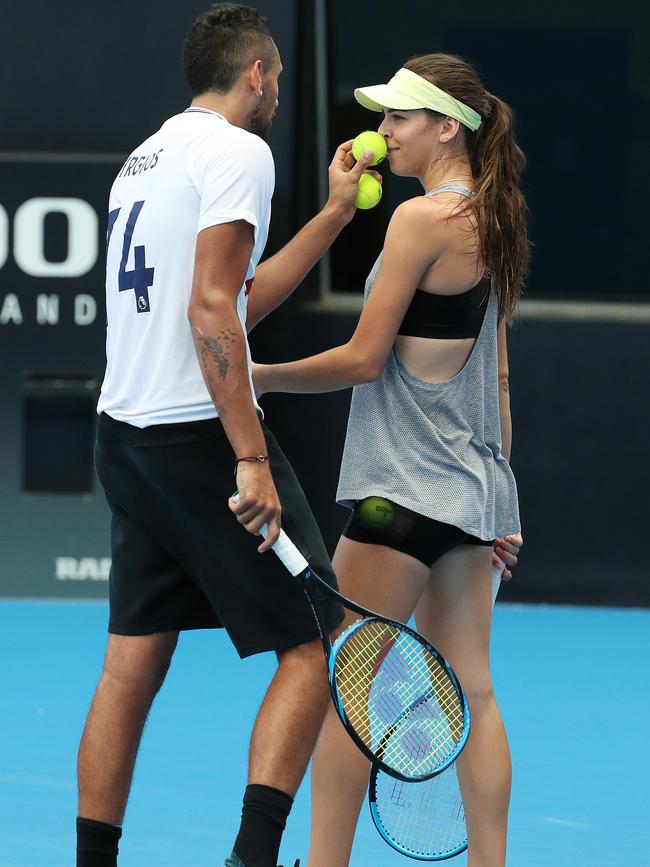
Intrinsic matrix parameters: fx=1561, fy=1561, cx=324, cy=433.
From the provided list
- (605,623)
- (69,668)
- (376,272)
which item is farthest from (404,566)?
(605,623)

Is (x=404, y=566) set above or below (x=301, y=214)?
above

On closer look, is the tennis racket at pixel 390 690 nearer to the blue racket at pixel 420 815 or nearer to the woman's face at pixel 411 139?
the blue racket at pixel 420 815

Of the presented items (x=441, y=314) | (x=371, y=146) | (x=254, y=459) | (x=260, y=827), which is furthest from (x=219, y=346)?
A: (x=260, y=827)

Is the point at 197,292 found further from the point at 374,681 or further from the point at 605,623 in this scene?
the point at 605,623

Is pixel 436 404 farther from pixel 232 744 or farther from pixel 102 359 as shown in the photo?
pixel 102 359

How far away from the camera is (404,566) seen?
125 inches

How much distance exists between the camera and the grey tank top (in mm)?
3197

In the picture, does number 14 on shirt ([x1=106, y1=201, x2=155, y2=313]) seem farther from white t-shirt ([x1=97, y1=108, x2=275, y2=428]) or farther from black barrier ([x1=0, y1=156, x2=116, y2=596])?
black barrier ([x1=0, y1=156, x2=116, y2=596])

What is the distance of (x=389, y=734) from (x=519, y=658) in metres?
3.49

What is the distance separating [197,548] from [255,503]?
192mm

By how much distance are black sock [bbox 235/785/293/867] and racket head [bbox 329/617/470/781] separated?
21 cm

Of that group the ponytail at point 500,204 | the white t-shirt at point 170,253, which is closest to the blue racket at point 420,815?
the white t-shirt at point 170,253

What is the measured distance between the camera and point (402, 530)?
317cm

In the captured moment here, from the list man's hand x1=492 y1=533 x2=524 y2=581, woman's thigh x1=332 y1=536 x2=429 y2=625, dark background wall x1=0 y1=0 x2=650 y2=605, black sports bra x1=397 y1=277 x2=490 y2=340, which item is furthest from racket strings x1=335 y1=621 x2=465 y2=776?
dark background wall x1=0 y1=0 x2=650 y2=605
